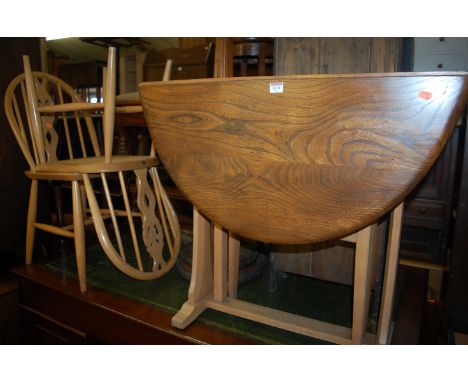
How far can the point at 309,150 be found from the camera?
0.84 m

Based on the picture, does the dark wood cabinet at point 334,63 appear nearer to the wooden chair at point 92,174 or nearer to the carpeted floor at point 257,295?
the carpeted floor at point 257,295

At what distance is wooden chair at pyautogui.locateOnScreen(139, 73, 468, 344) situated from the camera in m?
0.75

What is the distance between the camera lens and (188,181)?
3.37ft

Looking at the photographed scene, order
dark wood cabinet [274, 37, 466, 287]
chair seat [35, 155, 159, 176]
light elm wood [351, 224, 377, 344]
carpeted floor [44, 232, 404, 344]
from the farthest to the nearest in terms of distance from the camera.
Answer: dark wood cabinet [274, 37, 466, 287]
chair seat [35, 155, 159, 176]
carpeted floor [44, 232, 404, 344]
light elm wood [351, 224, 377, 344]

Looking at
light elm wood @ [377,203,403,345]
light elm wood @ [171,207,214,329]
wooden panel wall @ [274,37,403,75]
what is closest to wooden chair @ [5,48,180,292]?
light elm wood @ [171,207,214,329]

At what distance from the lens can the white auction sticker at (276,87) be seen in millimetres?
828

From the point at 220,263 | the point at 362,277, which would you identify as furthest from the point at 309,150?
the point at 220,263

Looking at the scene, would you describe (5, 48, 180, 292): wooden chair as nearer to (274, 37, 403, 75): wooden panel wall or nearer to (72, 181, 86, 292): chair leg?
(72, 181, 86, 292): chair leg

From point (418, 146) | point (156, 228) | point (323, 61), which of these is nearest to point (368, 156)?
point (418, 146)

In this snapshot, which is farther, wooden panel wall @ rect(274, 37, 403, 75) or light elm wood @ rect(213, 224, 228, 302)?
wooden panel wall @ rect(274, 37, 403, 75)

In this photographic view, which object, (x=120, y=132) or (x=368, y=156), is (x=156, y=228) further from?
(x=120, y=132)

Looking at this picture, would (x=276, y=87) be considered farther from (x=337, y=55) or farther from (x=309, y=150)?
(x=337, y=55)

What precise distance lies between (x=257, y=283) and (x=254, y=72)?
162 cm

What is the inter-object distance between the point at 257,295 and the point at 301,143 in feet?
2.47
